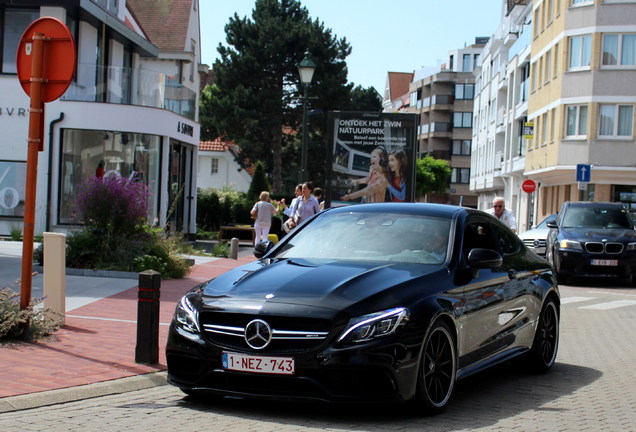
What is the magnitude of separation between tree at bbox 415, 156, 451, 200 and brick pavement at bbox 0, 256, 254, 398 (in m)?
102

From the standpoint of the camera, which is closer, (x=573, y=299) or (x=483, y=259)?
(x=483, y=259)

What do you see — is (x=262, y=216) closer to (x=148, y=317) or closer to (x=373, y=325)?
(x=148, y=317)

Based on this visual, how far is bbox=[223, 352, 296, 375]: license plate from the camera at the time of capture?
627cm

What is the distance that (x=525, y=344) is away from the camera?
8.63 metres

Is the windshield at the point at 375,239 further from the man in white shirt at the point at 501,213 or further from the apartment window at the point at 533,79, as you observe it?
the apartment window at the point at 533,79

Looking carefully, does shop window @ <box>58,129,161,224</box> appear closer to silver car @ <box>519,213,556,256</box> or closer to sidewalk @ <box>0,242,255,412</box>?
silver car @ <box>519,213,556,256</box>

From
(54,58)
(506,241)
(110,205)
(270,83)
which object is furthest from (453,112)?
(54,58)

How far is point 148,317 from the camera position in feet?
27.1

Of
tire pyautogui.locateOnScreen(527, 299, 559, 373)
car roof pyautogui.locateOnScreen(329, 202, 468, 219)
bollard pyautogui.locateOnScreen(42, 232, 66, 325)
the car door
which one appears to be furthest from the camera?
bollard pyautogui.locateOnScreen(42, 232, 66, 325)

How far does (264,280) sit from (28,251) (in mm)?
3183

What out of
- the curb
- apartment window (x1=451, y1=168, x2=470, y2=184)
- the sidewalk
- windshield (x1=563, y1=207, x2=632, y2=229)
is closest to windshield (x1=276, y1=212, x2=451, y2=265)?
the curb

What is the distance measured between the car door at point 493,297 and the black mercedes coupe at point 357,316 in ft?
0.05

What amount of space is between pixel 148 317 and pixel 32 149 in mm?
2105

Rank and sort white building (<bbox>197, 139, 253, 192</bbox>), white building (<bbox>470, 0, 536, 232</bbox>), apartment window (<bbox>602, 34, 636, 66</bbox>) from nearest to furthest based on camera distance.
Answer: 1. apartment window (<bbox>602, 34, 636, 66</bbox>)
2. white building (<bbox>470, 0, 536, 232</bbox>)
3. white building (<bbox>197, 139, 253, 192</bbox>)
